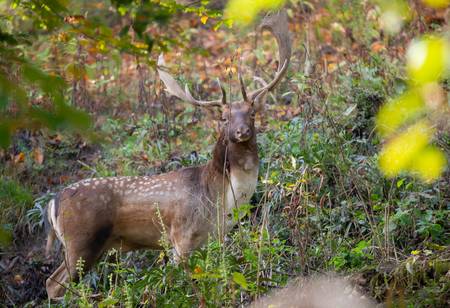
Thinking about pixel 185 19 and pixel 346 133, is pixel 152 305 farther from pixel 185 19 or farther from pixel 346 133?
pixel 185 19

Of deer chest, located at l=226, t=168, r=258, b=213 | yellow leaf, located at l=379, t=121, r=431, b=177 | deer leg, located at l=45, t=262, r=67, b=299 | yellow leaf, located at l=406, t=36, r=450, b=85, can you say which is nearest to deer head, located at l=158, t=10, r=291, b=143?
deer chest, located at l=226, t=168, r=258, b=213

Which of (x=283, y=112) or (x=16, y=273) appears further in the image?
(x=283, y=112)


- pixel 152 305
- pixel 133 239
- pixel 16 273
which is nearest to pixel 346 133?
pixel 133 239

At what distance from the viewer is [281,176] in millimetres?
7383

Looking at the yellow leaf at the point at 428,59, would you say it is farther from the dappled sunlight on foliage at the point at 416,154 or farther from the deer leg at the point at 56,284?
the deer leg at the point at 56,284

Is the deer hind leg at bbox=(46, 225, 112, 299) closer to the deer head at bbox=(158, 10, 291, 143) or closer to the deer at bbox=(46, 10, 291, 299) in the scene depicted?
the deer at bbox=(46, 10, 291, 299)

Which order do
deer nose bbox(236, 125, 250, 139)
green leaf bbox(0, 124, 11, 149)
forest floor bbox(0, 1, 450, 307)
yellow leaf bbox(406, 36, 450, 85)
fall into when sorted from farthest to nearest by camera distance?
deer nose bbox(236, 125, 250, 139), forest floor bbox(0, 1, 450, 307), green leaf bbox(0, 124, 11, 149), yellow leaf bbox(406, 36, 450, 85)

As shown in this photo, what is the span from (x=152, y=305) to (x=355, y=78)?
17.6 ft

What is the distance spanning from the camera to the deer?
7523 mm

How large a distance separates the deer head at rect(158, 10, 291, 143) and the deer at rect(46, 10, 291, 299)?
0.4 inches

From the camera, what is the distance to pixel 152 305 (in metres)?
5.10

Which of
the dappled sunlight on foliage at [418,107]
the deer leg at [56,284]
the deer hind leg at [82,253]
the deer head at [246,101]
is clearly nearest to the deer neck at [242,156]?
the deer head at [246,101]

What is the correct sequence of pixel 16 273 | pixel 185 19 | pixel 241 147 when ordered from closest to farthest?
1. pixel 241 147
2. pixel 16 273
3. pixel 185 19

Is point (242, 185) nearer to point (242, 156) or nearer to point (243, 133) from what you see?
point (242, 156)
